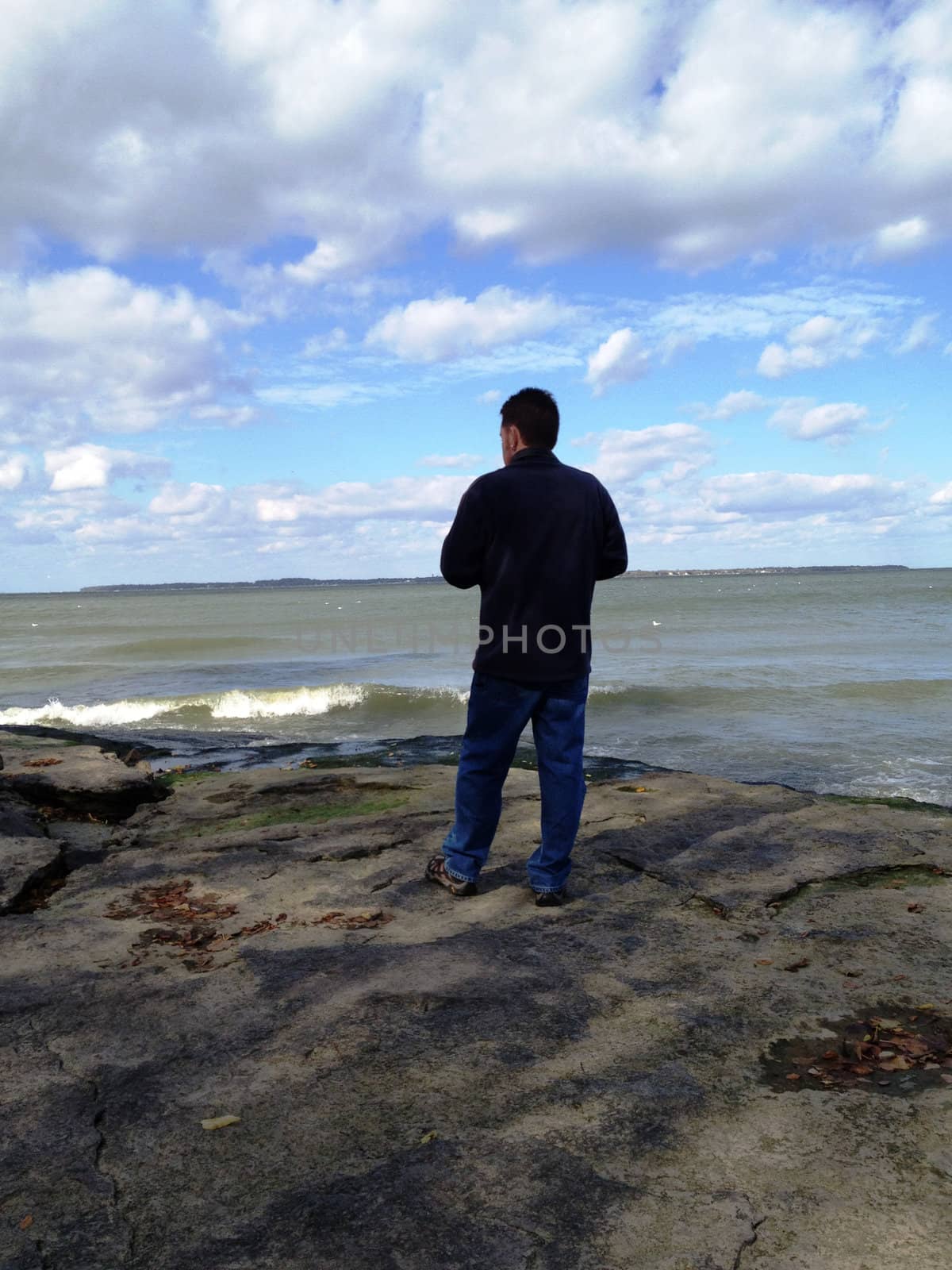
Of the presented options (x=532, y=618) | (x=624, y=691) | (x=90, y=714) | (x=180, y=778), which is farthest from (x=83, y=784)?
(x=624, y=691)

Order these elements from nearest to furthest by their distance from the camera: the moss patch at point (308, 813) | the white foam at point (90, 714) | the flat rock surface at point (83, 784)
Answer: the moss patch at point (308, 813) < the flat rock surface at point (83, 784) < the white foam at point (90, 714)

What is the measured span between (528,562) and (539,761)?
0.84m

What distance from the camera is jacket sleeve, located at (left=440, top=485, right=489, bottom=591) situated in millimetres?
3736

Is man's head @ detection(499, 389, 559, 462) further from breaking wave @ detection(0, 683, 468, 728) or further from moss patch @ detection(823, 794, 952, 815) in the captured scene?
breaking wave @ detection(0, 683, 468, 728)

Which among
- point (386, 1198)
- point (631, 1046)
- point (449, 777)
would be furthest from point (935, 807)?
point (386, 1198)

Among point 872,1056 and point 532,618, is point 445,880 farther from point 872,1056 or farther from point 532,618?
point 872,1056

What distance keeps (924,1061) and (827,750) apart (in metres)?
8.44

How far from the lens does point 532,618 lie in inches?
148

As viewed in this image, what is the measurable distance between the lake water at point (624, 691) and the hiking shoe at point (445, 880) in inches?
223

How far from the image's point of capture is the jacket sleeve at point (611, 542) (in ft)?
12.8

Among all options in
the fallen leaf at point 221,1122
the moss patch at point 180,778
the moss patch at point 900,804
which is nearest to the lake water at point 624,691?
the moss patch at point 900,804

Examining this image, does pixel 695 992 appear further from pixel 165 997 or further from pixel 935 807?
pixel 935 807

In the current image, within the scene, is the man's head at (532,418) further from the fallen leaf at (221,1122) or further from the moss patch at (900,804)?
the moss patch at (900,804)

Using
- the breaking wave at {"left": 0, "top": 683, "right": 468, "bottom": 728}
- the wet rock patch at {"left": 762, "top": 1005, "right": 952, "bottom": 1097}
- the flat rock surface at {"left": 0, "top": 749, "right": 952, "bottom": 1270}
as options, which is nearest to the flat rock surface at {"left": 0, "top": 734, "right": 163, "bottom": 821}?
the flat rock surface at {"left": 0, "top": 749, "right": 952, "bottom": 1270}
